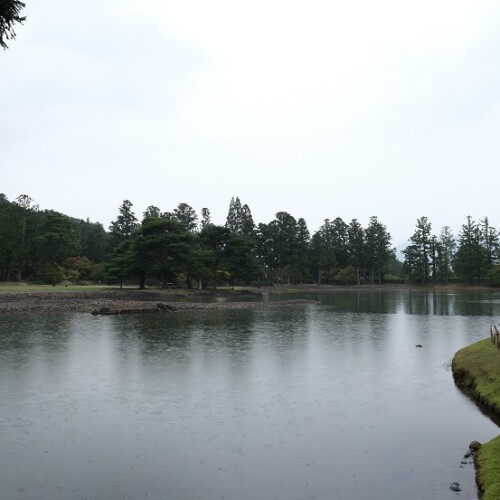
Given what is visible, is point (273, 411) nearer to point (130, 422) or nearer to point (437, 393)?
point (130, 422)

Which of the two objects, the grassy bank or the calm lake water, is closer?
the grassy bank

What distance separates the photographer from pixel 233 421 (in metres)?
12.9

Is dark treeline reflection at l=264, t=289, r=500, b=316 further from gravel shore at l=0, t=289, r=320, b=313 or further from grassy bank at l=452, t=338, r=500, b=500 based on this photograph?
grassy bank at l=452, t=338, r=500, b=500

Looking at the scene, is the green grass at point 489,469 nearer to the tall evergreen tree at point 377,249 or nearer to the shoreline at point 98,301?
the shoreline at point 98,301

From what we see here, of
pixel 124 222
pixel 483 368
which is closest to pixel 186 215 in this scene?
pixel 124 222

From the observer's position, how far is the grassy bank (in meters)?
8.72

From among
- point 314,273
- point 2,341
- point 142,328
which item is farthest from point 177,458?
point 314,273

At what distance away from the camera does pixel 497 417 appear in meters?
13.0

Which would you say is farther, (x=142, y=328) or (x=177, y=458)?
(x=142, y=328)

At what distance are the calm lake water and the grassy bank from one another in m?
0.34

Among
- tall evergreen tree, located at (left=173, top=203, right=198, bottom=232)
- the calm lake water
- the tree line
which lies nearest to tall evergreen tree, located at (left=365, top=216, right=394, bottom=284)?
the tree line

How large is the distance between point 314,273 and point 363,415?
109 metres

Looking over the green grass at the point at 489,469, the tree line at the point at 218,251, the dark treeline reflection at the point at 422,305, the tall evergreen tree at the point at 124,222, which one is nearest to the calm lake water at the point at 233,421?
the green grass at the point at 489,469

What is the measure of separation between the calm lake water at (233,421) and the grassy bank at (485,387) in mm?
344
